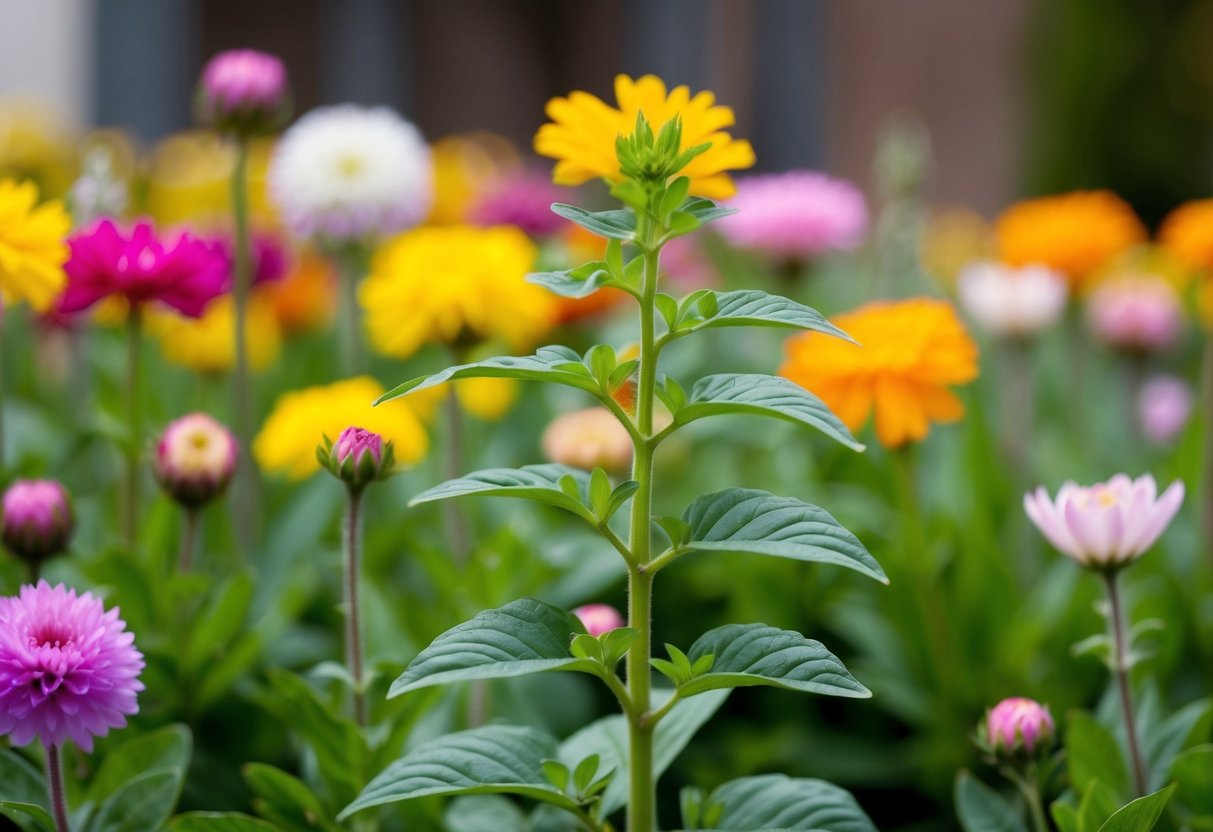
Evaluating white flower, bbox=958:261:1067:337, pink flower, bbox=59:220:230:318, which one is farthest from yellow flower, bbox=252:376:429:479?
white flower, bbox=958:261:1067:337

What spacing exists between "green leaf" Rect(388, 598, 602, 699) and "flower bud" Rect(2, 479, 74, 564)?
42cm

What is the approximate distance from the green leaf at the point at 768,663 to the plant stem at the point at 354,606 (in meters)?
0.23

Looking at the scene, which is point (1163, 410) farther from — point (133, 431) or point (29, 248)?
point (29, 248)

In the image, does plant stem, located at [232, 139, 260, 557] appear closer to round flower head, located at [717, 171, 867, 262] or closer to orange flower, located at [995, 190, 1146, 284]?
round flower head, located at [717, 171, 867, 262]

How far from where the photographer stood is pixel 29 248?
0.84 m

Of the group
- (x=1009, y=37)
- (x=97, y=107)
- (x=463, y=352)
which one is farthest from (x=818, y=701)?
(x=1009, y=37)

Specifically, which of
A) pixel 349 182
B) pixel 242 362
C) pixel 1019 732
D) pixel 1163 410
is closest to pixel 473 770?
pixel 1019 732

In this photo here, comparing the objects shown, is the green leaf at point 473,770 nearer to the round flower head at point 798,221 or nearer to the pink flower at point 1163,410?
the round flower head at point 798,221

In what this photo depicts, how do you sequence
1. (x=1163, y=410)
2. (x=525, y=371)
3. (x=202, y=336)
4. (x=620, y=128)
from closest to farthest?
1. (x=525, y=371)
2. (x=620, y=128)
3. (x=202, y=336)
4. (x=1163, y=410)

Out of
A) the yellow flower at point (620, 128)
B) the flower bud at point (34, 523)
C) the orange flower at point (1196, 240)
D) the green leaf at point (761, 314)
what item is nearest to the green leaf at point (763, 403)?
the green leaf at point (761, 314)

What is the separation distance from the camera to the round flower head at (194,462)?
93cm

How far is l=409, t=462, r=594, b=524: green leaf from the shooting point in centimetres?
58

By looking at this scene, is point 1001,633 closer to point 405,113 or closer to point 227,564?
point 227,564

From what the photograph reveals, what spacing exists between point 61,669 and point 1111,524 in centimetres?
62
